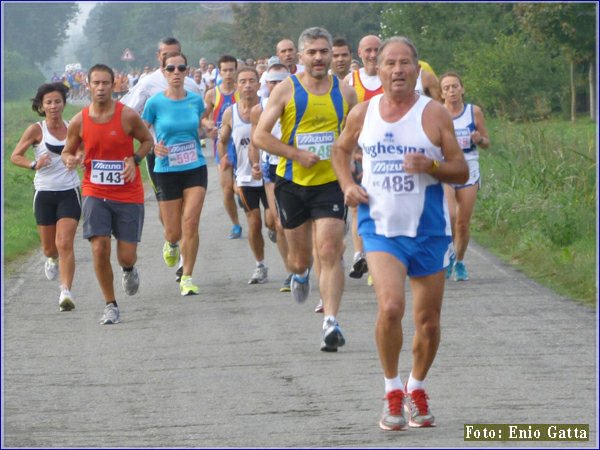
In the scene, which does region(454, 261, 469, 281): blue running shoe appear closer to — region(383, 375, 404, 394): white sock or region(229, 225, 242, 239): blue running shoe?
region(229, 225, 242, 239): blue running shoe

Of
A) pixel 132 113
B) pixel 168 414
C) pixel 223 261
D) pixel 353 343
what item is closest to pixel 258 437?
pixel 168 414

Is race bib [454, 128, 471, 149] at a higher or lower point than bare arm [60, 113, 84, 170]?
lower

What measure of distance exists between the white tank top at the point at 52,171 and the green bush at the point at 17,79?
266 ft

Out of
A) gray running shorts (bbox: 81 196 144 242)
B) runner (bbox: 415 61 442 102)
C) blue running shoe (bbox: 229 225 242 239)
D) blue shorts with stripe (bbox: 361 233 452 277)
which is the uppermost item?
runner (bbox: 415 61 442 102)

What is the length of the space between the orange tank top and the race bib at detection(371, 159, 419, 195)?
4.30 meters

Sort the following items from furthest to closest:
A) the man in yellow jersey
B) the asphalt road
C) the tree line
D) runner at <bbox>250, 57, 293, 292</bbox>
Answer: the tree line, runner at <bbox>250, 57, 293, 292</bbox>, the man in yellow jersey, the asphalt road

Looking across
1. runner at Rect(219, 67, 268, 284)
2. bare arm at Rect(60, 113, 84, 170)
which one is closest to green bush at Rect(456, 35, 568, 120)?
runner at Rect(219, 67, 268, 284)

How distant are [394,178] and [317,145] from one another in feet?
8.91

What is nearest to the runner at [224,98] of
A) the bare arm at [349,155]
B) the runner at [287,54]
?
the runner at [287,54]

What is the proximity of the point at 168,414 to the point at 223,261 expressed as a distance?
7590 millimetres

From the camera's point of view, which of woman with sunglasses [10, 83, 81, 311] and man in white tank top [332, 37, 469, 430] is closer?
man in white tank top [332, 37, 469, 430]

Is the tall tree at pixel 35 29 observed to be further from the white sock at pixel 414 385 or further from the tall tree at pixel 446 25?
the white sock at pixel 414 385

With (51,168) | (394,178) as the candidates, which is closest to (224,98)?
(51,168)

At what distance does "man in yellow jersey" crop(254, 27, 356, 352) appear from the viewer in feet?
33.7
